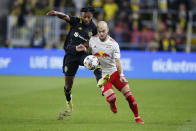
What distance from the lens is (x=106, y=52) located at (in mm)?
9766

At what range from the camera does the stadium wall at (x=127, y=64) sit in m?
21.8

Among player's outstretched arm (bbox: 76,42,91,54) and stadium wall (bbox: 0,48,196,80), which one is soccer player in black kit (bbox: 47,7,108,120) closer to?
player's outstretched arm (bbox: 76,42,91,54)

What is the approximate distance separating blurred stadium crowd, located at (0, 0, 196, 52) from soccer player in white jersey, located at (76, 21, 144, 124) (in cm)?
1293

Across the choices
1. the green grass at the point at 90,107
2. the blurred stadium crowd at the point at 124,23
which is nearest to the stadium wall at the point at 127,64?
the blurred stadium crowd at the point at 124,23

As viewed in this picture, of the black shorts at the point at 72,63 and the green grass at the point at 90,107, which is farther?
the black shorts at the point at 72,63

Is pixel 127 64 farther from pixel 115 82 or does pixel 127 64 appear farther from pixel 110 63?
pixel 115 82

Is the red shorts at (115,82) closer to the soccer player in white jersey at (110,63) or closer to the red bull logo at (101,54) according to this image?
the soccer player in white jersey at (110,63)

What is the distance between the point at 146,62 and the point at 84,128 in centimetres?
1356

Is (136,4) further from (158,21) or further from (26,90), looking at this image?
(26,90)

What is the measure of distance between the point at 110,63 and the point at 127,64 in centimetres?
1225

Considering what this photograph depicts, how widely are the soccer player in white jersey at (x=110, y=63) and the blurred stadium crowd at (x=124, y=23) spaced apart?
12.9 m

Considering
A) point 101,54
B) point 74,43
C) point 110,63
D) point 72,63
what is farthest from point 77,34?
point 110,63

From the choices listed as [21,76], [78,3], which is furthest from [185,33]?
[21,76]

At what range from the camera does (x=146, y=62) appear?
873 inches
